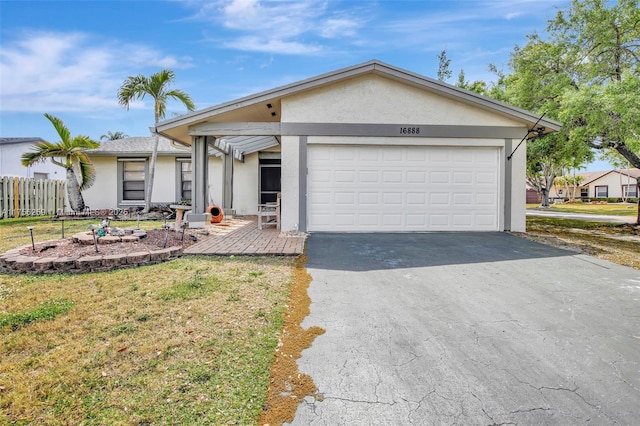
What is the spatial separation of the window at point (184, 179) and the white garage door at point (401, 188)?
8799 mm

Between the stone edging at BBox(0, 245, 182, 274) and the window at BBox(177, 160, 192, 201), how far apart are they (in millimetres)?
10043

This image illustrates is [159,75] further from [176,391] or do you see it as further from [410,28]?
[176,391]

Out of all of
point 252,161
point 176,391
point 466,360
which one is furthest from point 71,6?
point 466,360

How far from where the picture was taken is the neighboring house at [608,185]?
43.7 meters

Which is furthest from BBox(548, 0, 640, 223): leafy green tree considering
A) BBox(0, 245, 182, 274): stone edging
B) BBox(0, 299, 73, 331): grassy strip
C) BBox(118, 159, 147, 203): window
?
BBox(118, 159, 147, 203): window

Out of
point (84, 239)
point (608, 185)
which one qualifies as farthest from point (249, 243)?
point (608, 185)

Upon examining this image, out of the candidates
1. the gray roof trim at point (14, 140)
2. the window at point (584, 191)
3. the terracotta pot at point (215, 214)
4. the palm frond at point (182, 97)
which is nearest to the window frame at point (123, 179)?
the palm frond at point (182, 97)

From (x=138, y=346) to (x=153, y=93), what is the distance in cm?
1379

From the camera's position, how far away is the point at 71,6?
10.9m

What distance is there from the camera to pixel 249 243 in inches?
292

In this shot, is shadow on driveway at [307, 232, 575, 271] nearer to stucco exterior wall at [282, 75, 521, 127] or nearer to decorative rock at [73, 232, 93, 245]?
stucco exterior wall at [282, 75, 521, 127]

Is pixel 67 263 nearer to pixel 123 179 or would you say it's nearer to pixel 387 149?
pixel 387 149

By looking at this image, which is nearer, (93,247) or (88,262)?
(88,262)

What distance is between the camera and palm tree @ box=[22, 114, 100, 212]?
41.9ft
